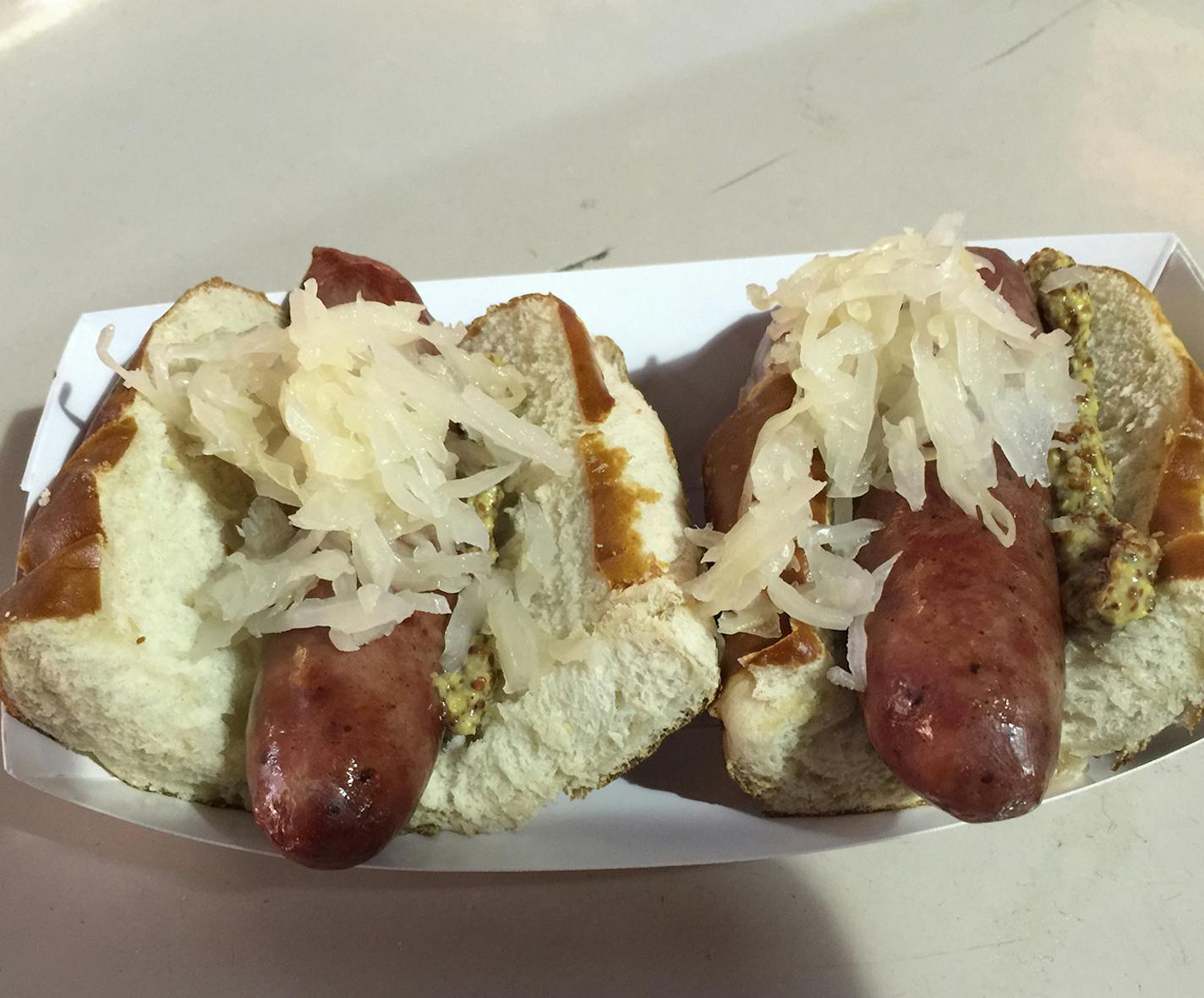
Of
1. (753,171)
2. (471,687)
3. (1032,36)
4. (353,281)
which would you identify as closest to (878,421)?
(471,687)

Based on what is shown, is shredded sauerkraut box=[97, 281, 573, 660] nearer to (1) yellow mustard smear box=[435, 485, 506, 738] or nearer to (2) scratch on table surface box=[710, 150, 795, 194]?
(1) yellow mustard smear box=[435, 485, 506, 738]

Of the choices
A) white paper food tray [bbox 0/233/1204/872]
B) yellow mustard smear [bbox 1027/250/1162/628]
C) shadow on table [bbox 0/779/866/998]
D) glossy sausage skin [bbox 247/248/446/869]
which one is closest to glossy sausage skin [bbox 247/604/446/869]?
glossy sausage skin [bbox 247/248/446/869]

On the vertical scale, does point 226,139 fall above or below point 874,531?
above

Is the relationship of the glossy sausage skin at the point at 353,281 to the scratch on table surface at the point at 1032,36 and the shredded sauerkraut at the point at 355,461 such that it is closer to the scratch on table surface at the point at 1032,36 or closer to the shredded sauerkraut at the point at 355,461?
the shredded sauerkraut at the point at 355,461

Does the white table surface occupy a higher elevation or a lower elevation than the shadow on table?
higher

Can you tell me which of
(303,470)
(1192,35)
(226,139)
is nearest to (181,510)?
(303,470)

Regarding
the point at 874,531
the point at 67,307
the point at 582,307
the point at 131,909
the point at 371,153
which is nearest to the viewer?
the point at 874,531

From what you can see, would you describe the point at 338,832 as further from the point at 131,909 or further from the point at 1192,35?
the point at 1192,35
